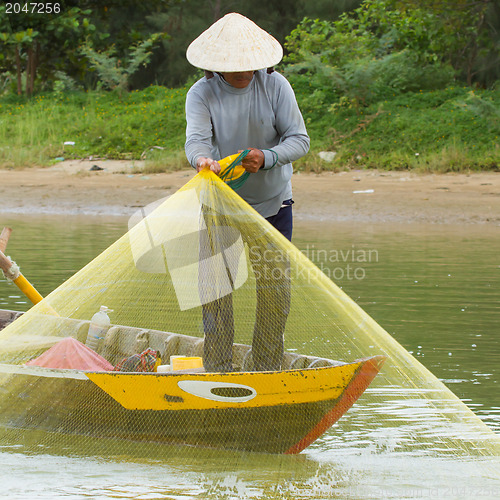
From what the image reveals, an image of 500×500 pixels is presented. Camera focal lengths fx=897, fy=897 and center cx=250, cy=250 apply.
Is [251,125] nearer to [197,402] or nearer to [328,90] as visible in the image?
[197,402]

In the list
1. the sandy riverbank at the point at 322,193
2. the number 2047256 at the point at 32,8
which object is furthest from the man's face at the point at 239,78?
the number 2047256 at the point at 32,8

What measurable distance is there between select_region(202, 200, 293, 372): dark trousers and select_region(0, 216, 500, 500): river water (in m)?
0.39

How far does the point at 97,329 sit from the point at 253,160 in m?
1.32

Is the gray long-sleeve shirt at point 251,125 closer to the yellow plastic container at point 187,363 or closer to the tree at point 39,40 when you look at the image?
the yellow plastic container at point 187,363

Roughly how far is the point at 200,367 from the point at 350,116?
1208 centimetres

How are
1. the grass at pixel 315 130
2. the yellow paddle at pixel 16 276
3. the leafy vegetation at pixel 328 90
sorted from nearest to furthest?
the yellow paddle at pixel 16 276 < the grass at pixel 315 130 < the leafy vegetation at pixel 328 90

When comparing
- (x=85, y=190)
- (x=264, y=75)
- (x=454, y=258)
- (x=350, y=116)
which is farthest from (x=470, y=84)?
(x=264, y=75)

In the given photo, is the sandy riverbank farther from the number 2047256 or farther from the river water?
the number 2047256

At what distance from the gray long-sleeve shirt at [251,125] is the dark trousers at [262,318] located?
33 centimetres

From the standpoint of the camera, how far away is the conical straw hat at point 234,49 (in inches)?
138

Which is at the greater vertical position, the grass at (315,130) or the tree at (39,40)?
the tree at (39,40)

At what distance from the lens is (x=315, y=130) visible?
15.4 meters

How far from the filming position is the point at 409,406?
3.67m

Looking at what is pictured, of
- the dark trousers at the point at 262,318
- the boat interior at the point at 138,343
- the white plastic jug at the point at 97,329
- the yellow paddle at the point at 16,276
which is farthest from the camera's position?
the yellow paddle at the point at 16,276
